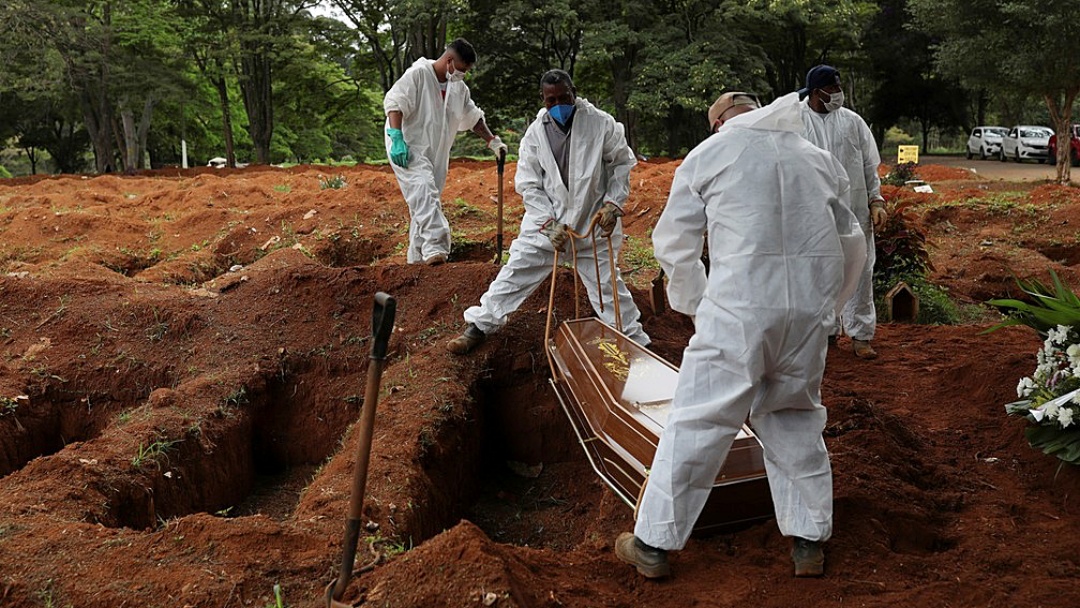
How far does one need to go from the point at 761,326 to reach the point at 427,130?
457 centimetres

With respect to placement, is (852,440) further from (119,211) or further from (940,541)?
(119,211)

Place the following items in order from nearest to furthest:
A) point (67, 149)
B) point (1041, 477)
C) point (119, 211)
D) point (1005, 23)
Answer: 1. point (1041, 477)
2. point (119, 211)
3. point (1005, 23)
4. point (67, 149)

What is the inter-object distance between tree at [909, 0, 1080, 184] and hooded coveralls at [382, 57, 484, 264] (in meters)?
12.1

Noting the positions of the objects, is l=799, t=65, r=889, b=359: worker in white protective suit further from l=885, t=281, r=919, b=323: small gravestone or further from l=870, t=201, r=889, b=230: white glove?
l=885, t=281, r=919, b=323: small gravestone

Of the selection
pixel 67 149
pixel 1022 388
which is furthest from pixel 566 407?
pixel 67 149

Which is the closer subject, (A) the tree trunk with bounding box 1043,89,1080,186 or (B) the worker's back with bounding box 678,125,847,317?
(B) the worker's back with bounding box 678,125,847,317

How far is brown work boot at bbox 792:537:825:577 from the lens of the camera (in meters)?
3.19

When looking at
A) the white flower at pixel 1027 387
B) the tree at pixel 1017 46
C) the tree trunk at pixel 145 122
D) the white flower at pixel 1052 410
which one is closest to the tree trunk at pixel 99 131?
the tree trunk at pixel 145 122

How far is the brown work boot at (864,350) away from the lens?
6.47 metres

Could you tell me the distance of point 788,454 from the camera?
321cm

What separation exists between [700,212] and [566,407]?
1604 millimetres

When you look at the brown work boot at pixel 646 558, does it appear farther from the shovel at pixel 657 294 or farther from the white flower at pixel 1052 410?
the shovel at pixel 657 294

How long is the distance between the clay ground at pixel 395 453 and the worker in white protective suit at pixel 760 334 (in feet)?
0.94

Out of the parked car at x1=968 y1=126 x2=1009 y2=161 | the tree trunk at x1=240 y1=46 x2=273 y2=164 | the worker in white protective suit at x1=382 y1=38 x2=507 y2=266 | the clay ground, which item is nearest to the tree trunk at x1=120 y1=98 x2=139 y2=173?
the tree trunk at x1=240 y1=46 x2=273 y2=164
